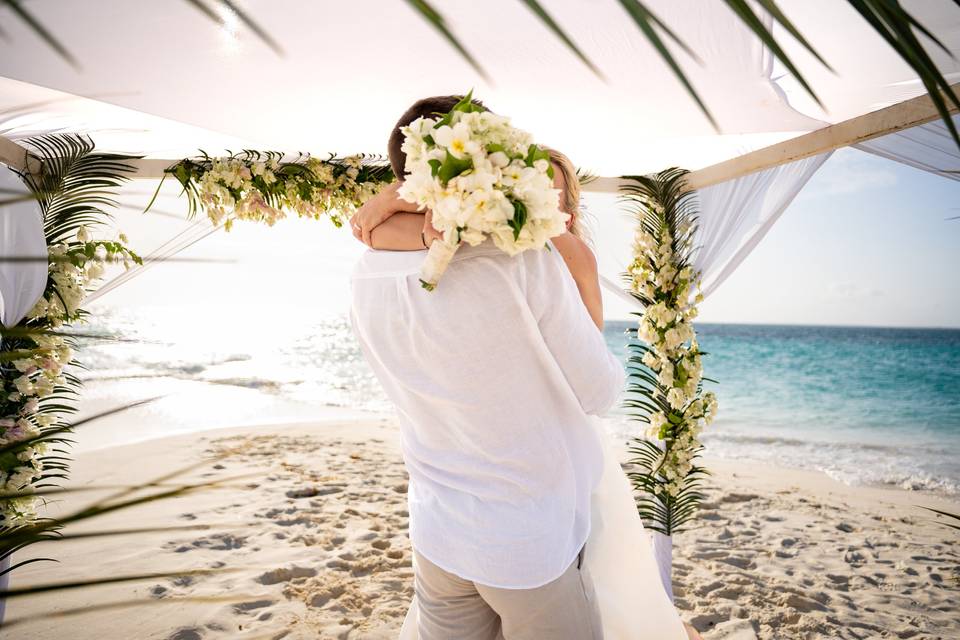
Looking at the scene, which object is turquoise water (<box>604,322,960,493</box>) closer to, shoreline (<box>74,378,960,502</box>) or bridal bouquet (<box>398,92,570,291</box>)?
shoreline (<box>74,378,960,502</box>)

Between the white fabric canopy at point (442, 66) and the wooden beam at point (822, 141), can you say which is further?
the wooden beam at point (822, 141)

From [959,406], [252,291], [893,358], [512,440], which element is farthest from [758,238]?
[252,291]

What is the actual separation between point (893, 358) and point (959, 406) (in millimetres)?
6244

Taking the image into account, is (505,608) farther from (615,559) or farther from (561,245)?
(561,245)

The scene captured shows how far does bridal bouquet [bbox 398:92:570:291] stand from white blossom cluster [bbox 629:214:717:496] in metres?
2.93

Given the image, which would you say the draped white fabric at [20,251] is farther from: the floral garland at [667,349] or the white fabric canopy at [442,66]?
the floral garland at [667,349]

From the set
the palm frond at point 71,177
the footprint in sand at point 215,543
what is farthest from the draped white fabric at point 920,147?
the footprint in sand at point 215,543

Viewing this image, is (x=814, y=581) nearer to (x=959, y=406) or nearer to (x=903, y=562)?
(x=903, y=562)

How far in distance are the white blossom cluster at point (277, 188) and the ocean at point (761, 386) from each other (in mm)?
1405

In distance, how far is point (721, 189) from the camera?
398cm

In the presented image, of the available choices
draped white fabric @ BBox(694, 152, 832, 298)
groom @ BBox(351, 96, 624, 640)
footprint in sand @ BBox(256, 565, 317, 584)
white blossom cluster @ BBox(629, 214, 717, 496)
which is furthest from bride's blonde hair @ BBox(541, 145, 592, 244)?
footprint in sand @ BBox(256, 565, 317, 584)

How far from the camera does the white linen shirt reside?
49.4 inches

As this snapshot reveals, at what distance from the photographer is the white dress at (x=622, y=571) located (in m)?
1.85

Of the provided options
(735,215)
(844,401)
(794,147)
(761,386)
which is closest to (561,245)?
(794,147)
